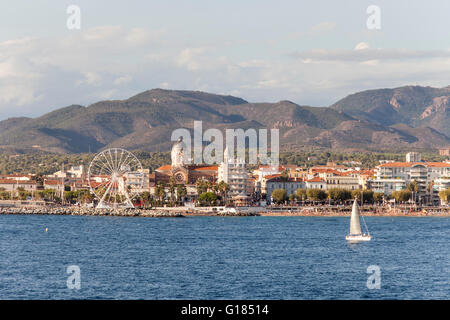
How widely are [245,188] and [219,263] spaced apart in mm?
92382

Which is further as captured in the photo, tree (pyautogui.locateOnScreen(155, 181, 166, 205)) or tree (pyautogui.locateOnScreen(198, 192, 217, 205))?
tree (pyautogui.locateOnScreen(155, 181, 166, 205))

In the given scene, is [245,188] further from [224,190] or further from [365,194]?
[365,194]

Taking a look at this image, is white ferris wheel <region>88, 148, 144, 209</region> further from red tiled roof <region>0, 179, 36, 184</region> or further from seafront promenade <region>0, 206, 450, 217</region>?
red tiled roof <region>0, 179, 36, 184</region>

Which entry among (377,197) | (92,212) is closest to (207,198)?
(92,212)

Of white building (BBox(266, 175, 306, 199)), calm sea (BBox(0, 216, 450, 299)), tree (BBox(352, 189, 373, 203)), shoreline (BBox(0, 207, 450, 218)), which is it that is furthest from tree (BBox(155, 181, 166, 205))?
calm sea (BBox(0, 216, 450, 299))

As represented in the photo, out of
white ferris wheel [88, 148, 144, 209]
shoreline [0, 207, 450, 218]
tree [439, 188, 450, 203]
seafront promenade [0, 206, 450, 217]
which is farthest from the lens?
tree [439, 188, 450, 203]

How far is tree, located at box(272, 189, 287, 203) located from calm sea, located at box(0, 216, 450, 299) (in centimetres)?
5004

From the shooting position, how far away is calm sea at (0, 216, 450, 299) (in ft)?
145
